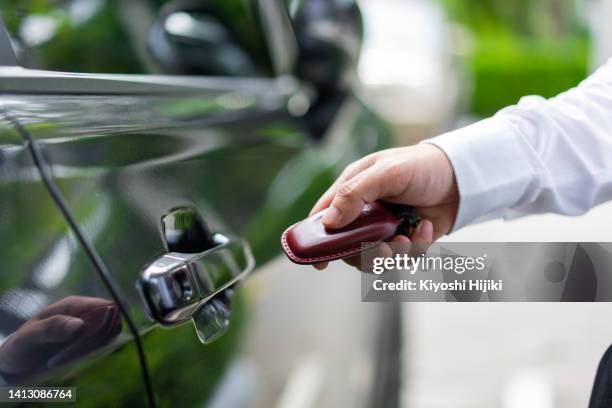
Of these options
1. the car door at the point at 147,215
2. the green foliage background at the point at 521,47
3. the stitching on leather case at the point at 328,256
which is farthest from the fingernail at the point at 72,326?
the green foliage background at the point at 521,47

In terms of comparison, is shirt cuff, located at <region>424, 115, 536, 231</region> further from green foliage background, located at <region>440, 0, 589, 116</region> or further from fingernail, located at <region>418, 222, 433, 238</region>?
green foliage background, located at <region>440, 0, 589, 116</region>

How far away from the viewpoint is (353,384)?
6.54ft

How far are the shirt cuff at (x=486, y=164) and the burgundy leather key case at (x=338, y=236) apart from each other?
0.15m

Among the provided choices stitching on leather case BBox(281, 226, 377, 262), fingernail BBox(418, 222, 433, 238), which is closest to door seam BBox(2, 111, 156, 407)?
stitching on leather case BBox(281, 226, 377, 262)

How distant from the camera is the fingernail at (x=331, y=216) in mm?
1025

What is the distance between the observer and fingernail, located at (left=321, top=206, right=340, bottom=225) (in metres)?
1.03

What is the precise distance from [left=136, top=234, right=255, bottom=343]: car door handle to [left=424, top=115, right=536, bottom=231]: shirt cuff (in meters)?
0.34

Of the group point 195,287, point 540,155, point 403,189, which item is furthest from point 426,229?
point 195,287

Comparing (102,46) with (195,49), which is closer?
(102,46)

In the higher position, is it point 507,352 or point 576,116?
point 576,116

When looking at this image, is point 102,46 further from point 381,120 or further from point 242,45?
point 381,120

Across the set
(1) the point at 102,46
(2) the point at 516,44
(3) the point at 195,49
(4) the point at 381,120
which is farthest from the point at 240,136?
(2) the point at 516,44

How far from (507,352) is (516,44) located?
4.63 m

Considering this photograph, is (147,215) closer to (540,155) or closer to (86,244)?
(86,244)
